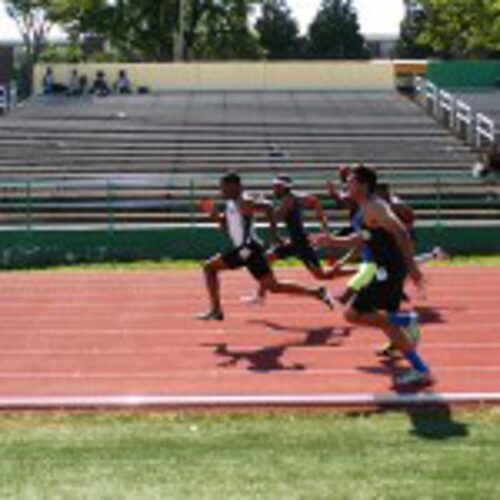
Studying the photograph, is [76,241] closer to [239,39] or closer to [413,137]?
[413,137]

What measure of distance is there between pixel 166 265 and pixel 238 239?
25.2ft

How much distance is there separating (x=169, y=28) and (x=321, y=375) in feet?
174

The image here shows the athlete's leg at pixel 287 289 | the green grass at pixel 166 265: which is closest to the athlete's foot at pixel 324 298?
the athlete's leg at pixel 287 289

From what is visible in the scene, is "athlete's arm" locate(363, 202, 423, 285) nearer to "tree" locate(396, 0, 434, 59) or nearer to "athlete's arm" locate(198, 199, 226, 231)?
"athlete's arm" locate(198, 199, 226, 231)

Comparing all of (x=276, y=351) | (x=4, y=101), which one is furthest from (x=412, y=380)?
(x=4, y=101)

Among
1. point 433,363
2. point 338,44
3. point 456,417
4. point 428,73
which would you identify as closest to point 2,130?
point 428,73

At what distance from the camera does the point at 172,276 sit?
1875cm

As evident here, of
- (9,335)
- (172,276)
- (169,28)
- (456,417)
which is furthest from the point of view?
(169,28)

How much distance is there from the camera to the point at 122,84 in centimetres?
3969

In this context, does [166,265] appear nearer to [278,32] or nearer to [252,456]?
[252,456]

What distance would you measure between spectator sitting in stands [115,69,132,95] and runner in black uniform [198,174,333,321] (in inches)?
1055

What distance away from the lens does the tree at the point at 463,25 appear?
172 ft

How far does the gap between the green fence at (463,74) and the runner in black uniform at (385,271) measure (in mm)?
34394

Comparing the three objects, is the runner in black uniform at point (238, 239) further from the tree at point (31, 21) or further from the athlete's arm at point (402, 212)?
the tree at point (31, 21)
